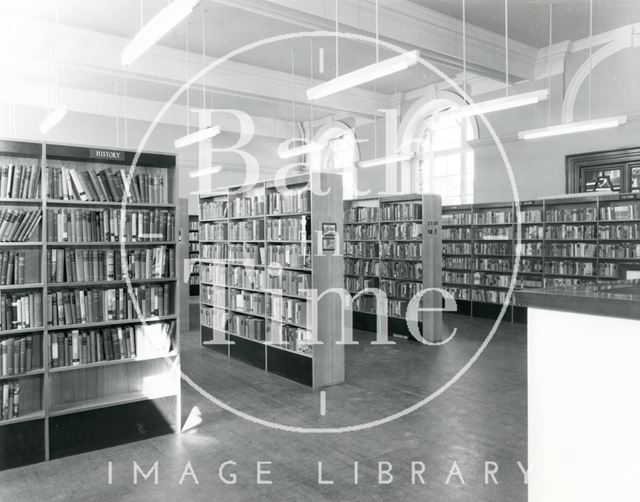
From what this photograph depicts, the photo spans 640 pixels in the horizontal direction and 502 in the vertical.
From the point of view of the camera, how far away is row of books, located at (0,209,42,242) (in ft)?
13.7

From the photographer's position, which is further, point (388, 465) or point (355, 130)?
point (355, 130)

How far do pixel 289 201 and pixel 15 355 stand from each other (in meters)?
3.56

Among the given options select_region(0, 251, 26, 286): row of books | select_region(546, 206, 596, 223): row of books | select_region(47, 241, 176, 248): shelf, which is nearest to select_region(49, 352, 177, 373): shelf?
select_region(0, 251, 26, 286): row of books

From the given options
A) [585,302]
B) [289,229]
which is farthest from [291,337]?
[585,302]

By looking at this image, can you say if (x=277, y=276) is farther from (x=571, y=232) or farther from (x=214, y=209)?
(x=571, y=232)

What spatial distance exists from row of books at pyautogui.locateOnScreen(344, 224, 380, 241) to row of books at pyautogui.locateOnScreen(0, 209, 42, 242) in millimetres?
6711

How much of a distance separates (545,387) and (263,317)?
5288mm

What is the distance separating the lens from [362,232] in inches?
412

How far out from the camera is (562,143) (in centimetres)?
1055

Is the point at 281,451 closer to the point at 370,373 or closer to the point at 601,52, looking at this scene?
the point at 370,373

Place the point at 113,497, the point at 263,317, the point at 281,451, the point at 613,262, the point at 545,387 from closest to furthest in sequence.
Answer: the point at 545,387 < the point at 113,497 < the point at 281,451 < the point at 263,317 < the point at 613,262

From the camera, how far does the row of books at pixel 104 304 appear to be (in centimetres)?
439

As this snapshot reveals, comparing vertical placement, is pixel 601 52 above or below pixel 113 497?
above

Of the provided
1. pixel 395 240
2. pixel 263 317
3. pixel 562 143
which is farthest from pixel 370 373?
pixel 562 143
